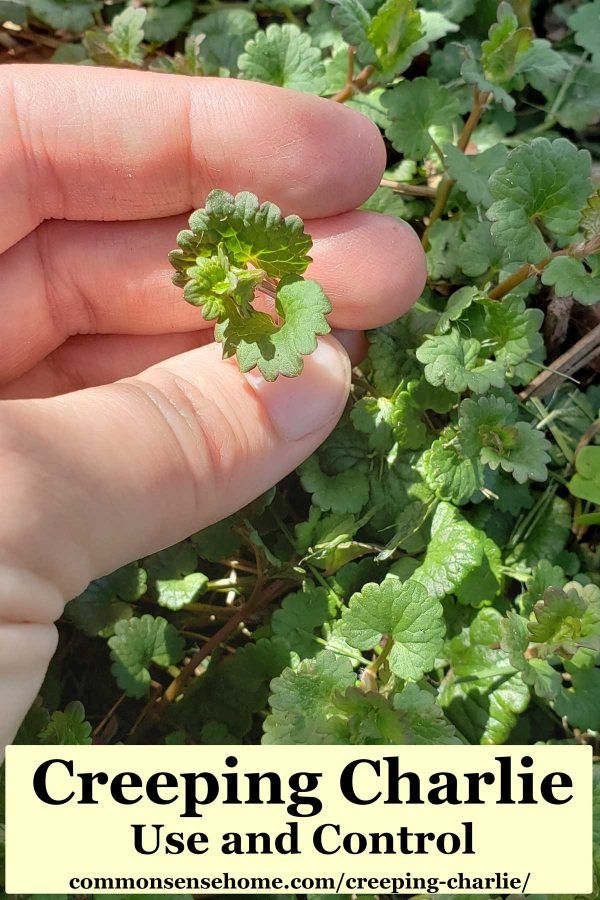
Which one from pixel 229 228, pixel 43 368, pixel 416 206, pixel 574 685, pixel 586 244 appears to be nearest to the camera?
pixel 229 228

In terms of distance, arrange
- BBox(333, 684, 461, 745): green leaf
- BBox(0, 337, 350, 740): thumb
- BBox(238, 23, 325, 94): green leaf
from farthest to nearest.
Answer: BBox(238, 23, 325, 94): green leaf, BBox(333, 684, 461, 745): green leaf, BBox(0, 337, 350, 740): thumb

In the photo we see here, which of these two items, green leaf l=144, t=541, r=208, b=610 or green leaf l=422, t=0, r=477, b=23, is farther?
green leaf l=422, t=0, r=477, b=23

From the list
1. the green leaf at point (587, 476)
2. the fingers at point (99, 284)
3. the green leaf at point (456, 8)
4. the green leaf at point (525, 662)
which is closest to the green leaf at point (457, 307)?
the fingers at point (99, 284)

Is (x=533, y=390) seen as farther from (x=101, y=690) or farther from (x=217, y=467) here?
(x=101, y=690)

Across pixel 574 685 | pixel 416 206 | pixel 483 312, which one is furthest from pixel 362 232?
pixel 574 685

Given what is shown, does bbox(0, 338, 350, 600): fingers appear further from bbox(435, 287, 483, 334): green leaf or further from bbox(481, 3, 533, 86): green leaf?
bbox(481, 3, 533, 86): green leaf

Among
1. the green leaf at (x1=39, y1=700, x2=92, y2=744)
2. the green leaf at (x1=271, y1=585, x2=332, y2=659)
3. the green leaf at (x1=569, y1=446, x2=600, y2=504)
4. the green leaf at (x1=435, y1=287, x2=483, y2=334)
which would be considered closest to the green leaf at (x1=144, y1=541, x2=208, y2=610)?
the green leaf at (x1=271, y1=585, x2=332, y2=659)

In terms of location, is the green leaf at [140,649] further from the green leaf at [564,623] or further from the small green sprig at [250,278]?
the green leaf at [564,623]
